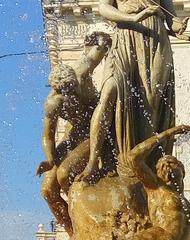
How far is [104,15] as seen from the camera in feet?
24.3

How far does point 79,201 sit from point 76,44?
1980cm

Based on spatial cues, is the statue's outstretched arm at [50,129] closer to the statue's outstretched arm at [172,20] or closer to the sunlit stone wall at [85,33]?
the statue's outstretched arm at [172,20]

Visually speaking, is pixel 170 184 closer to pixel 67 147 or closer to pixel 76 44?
pixel 67 147

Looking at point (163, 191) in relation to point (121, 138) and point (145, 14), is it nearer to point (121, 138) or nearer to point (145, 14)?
point (121, 138)

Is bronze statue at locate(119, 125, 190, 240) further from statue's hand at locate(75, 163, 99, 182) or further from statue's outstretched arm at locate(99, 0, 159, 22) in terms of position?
statue's outstretched arm at locate(99, 0, 159, 22)

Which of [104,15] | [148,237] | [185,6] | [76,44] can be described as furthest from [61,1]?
[148,237]

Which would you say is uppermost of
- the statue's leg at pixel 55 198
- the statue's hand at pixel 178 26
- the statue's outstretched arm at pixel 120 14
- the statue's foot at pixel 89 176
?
the statue's outstretched arm at pixel 120 14

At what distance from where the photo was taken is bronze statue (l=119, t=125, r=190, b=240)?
632 centimetres

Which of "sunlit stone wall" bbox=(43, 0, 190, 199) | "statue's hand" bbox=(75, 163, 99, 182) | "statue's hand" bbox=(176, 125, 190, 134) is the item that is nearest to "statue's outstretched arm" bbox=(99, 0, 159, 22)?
"statue's hand" bbox=(176, 125, 190, 134)

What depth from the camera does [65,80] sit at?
23.5 feet

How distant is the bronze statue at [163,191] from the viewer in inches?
249

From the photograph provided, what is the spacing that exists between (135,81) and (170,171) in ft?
3.35

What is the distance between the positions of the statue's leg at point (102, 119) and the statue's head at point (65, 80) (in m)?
0.36

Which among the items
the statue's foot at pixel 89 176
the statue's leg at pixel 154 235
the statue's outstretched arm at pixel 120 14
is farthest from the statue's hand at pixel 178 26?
the statue's leg at pixel 154 235
